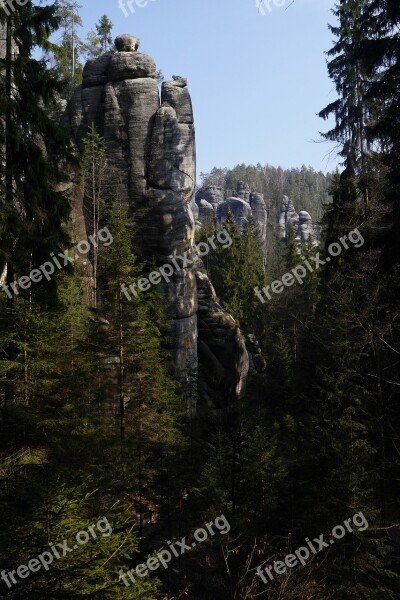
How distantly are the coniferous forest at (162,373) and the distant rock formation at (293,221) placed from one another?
84828 mm

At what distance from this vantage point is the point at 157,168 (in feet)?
112

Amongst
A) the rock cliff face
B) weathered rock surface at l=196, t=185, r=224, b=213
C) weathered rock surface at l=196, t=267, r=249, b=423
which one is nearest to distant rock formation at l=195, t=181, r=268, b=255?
weathered rock surface at l=196, t=185, r=224, b=213

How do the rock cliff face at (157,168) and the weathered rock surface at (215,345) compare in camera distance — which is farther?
the weathered rock surface at (215,345)

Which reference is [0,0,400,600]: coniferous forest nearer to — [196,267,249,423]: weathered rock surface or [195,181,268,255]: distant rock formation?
[196,267,249,423]: weathered rock surface

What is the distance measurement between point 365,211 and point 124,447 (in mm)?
13115

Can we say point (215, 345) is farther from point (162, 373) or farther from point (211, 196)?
point (211, 196)

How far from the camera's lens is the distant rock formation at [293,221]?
119 metres

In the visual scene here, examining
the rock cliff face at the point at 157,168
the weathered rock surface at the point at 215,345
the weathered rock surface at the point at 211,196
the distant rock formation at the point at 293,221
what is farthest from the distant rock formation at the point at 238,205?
the weathered rock surface at the point at 215,345

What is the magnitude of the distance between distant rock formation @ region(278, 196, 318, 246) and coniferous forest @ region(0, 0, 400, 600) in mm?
84828

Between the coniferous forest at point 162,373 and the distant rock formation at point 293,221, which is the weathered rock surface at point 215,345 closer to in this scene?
the coniferous forest at point 162,373

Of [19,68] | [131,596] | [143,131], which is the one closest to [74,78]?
[143,131]

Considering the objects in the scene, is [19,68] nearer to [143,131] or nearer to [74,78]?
[143,131]

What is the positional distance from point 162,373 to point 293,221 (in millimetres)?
109328

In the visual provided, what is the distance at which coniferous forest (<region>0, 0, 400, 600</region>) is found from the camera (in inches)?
311
